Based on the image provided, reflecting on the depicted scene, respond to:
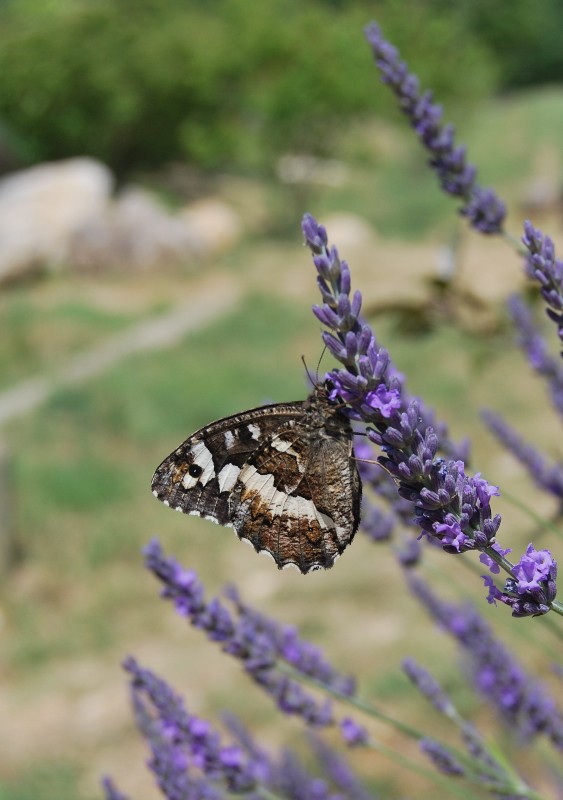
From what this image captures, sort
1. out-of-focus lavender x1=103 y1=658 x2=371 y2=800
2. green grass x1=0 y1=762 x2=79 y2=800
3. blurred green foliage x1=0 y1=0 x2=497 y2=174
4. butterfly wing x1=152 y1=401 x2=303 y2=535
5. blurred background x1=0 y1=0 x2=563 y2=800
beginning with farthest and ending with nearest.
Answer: blurred green foliage x1=0 y1=0 x2=497 y2=174
blurred background x1=0 y1=0 x2=563 y2=800
green grass x1=0 y1=762 x2=79 y2=800
out-of-focus lavender x1=103 y1=658 x2=371 y2=800
butterfly wing x1=152 y1=401 x2=303 y2=535

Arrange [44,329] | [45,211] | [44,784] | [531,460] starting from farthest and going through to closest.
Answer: [45,211] < [44,329] < [44,784] < [531,460]

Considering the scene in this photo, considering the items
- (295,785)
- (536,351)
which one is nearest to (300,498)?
(536,351)

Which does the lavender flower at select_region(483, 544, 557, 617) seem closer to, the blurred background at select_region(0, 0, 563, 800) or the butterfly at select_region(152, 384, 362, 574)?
the butterfly at select_region(152, 384, 362, 574)

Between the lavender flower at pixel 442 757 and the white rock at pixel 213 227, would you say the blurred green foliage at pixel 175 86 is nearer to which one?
the white rock at pixel 213 227

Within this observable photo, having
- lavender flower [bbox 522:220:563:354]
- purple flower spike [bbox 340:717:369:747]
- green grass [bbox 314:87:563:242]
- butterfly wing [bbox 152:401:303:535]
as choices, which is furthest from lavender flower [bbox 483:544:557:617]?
green grass [bbox 314:87:563:242]

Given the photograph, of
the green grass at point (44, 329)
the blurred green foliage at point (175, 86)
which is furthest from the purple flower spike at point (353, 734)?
the blurred green foliage at point (175, 86)

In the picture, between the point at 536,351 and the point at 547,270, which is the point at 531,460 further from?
the point at 547,270
